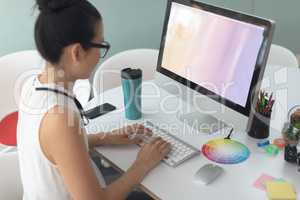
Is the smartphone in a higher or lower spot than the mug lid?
lower

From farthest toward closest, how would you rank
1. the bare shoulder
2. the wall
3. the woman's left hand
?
the wall
the woman's left hand
the bare shoulder

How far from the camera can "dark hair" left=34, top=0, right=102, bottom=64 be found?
3.46 feet

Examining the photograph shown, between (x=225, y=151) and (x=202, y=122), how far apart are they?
0.73 feet

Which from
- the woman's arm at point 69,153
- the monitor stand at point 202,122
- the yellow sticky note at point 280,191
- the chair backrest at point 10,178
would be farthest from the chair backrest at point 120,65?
the yellow sticky note at point 280,191

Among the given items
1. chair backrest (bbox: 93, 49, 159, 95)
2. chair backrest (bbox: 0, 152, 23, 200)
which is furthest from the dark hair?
chair backrest (bbox: 93, 49, 159, 95)

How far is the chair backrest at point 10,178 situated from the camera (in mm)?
1355

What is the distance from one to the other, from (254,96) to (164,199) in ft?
1.48

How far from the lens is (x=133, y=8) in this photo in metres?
2.59

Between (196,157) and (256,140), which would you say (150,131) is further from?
(256,140)

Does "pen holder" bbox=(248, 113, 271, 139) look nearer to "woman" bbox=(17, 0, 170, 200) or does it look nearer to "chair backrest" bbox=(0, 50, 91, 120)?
"woman" bbox=(17, 0, 170, 200)

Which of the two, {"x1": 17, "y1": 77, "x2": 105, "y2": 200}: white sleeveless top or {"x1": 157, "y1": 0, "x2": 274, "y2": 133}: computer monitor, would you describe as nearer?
{"x1": 17, "y1": 77, "x2": 105, "y2": 200}: white sleeveless top

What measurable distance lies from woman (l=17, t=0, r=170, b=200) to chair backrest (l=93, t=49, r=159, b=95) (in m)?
0.89

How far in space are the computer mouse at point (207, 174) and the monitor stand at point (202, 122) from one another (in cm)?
24

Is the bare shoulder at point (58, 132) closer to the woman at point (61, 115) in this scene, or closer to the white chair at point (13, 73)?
the woman at point (61, 115)
